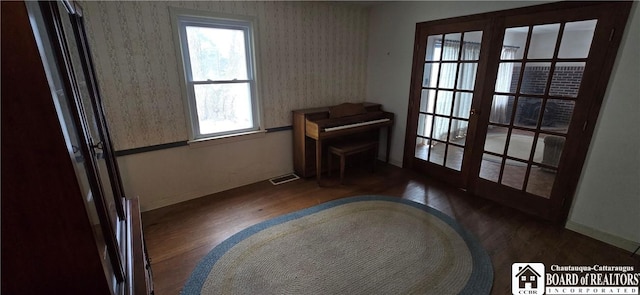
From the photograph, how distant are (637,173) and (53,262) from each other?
3.30m

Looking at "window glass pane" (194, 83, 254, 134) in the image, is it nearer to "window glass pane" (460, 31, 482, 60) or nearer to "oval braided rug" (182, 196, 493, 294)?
"oval braided rug" (182, 196, 493, 294)

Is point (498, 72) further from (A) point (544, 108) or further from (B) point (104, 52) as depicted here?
(B) point (104, 52)

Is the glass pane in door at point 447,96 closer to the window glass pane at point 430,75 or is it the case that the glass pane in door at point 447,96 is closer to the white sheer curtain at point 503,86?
the window glass pane at point 430,75

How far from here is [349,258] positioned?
80.6 inches

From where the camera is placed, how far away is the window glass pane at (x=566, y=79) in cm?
217

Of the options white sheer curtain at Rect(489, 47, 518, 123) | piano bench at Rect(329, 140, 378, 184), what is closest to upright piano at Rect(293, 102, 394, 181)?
piano bench at Rect(329, 140, 378, 184)

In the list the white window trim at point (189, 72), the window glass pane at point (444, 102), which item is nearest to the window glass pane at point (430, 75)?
the window glass pane at point (444, 102)

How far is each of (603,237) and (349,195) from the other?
2.17 m

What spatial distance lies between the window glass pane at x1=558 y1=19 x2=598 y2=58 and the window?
281cm

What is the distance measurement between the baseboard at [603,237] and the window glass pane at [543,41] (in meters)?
1.48

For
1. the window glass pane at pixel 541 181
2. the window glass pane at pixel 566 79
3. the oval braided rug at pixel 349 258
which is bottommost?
the oval braided rug at pixel 349 258

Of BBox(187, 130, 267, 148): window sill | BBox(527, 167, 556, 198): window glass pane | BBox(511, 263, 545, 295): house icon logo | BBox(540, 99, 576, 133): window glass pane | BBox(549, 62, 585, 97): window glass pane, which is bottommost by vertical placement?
BBox(511, 263, 545, 295): house icon logo

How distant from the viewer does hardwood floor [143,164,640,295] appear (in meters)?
2.03

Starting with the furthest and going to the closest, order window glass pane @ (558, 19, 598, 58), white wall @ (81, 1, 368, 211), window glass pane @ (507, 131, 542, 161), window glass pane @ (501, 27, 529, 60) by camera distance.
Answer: window glass pane @ (507, 131, 542, 161) < window glass pane @ (501, 27, 529, 60) < white wall @ (81, 1, 368, 211) < window glass pane @ (558, 19, 598, 58)
